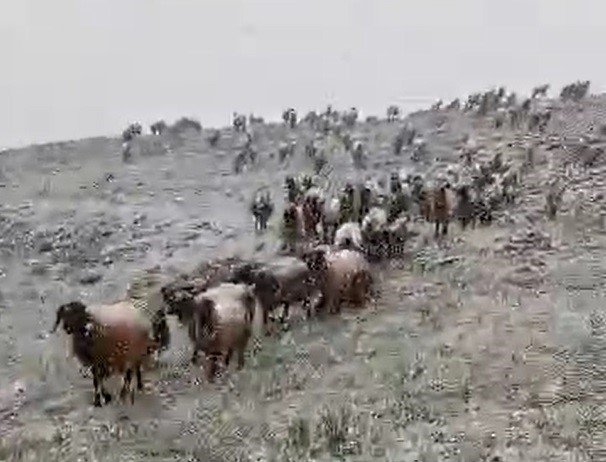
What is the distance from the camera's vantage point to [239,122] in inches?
1524

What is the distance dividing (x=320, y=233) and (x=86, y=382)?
786cm

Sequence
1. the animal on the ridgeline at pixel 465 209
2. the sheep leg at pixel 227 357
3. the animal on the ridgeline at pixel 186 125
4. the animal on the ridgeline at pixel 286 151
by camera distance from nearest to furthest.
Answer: the sheep leg at pixel 227 357 → the animal on the ridgeline at pixel 465 209 → the animal on the ridgeline at pixel 286 151 → the animal on the ridgeline at pixel 186 125

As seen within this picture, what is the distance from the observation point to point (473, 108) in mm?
35250

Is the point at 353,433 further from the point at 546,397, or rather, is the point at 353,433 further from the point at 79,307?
the point at 79,307

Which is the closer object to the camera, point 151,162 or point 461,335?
point 461,335

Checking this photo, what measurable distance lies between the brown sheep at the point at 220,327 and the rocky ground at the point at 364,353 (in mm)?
328

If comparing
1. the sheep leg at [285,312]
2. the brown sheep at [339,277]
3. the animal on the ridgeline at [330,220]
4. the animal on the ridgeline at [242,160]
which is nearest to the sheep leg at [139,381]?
the sheep leg at [285,312]

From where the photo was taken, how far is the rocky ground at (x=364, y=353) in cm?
1148

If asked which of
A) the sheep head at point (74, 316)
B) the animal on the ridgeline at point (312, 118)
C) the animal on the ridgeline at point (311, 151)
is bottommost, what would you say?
the animal on the ridgeline at point (311, 151)

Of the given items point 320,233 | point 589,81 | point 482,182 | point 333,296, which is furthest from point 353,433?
point 589,81

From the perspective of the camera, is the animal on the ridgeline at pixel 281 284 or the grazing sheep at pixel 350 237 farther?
the grazing sheep at pixel 350 237

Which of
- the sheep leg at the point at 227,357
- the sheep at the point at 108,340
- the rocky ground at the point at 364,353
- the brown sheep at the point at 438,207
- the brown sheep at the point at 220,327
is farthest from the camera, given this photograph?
the brown sheep at the point at 438,207

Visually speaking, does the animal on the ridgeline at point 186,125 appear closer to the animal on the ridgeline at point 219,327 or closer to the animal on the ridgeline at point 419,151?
the animal on the ridgeline at point 419,151

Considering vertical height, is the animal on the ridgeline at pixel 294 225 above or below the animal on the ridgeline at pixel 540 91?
below
